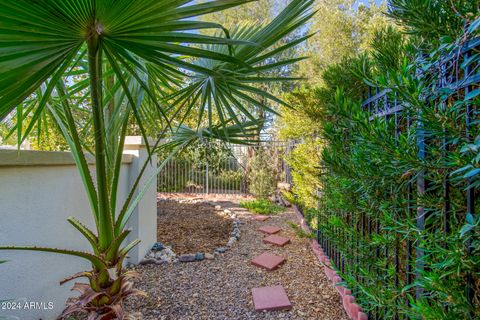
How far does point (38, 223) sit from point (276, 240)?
9.21 ft

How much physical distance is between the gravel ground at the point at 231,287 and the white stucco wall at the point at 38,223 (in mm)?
619

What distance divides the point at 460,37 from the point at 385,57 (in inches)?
21.8

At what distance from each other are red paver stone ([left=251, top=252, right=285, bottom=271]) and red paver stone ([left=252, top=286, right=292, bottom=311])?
0.44 meters

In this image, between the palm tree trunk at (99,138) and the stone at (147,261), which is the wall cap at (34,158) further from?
the stone at (147,261)

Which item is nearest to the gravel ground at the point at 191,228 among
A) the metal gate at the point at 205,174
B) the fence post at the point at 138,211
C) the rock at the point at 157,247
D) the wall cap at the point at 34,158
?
the rock at the point at 157,247

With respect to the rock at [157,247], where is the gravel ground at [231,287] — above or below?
below

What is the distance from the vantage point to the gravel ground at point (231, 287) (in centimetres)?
204

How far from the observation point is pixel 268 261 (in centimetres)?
297

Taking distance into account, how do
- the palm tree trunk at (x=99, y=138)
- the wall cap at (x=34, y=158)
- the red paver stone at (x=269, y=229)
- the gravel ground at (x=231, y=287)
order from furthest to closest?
the red paver stone at (x=269, y=229) → the gravel ground at (x=231, y=287) → the wall cap at (x=34, y=158) → the palm tree trunk at (x=99, y=138)

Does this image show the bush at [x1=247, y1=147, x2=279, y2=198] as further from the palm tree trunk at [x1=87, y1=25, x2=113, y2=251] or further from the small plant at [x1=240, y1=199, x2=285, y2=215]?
the palm tree trunk at [x1=87, y1=25, x2=113, y2=251]

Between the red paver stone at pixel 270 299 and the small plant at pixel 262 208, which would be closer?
the red paver stone at pixel 270 299

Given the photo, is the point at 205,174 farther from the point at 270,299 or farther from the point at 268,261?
the point at 270,299

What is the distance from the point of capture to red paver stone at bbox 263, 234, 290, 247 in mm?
3582

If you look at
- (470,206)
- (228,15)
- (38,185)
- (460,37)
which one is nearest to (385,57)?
(460,37)
